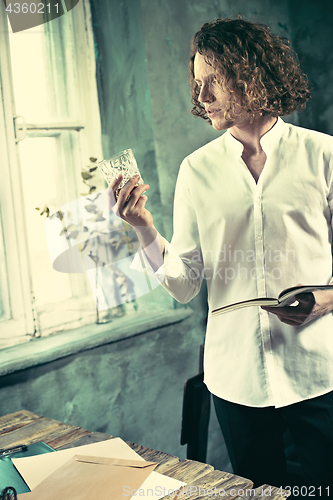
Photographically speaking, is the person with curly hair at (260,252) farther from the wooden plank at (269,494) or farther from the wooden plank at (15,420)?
the wooden plank at (15,420)

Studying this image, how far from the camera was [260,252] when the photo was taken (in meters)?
1.09

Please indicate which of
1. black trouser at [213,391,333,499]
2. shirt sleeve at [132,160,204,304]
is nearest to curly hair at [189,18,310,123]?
shirt sleeve at [132,160,204,304]

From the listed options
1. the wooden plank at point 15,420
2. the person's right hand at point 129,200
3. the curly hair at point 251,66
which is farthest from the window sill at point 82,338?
the curly hair at point 251,66

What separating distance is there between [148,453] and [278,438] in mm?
385

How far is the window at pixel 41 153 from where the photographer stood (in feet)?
5.29

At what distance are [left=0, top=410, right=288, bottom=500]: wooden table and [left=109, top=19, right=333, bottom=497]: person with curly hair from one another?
0.27m

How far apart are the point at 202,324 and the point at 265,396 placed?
0.89 meters

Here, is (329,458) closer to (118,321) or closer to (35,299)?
(118,321)

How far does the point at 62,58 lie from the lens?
5.94 feet

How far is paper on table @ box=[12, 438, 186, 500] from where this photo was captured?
787 millimetres

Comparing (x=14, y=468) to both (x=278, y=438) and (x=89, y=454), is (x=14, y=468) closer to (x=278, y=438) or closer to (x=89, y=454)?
(x=89, y=454)

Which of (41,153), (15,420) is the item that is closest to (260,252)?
(15,420)

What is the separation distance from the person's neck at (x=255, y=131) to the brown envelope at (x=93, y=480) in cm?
81

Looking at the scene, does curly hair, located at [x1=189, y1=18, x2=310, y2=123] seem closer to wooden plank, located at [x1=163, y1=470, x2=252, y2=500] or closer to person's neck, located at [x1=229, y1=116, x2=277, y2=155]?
person's neck, located at [x1=229, y1=116, x2=277, y2=155]
